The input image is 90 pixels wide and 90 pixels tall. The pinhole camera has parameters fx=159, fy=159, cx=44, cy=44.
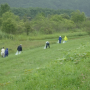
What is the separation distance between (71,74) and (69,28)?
60669 millimetres

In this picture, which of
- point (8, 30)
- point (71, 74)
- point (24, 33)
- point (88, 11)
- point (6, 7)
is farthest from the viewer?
point (88, 11)

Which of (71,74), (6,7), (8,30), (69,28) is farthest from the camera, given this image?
(6,7)

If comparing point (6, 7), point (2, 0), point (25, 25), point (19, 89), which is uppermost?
A: point (2, 0)

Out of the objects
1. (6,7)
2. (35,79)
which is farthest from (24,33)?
(35,79)

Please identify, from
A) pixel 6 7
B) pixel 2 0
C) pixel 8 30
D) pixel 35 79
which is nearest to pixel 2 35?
pixel 8 30

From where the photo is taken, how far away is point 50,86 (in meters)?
5.64

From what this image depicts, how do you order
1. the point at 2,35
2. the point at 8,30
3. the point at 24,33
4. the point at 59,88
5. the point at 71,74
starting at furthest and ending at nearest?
the point at 24,33 < the point at 8,30 < the point at 2,35 < the point at 71,74 < the point at 59,88

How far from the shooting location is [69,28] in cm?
6581

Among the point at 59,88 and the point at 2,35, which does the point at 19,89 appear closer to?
the point at 59,88

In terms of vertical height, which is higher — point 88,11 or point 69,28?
point 88,11

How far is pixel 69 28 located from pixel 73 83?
6143cm

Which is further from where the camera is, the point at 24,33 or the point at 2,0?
the point at 2,0

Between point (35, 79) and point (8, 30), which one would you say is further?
point (8, 30)

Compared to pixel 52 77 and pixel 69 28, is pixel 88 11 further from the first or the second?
pixel 52 77
